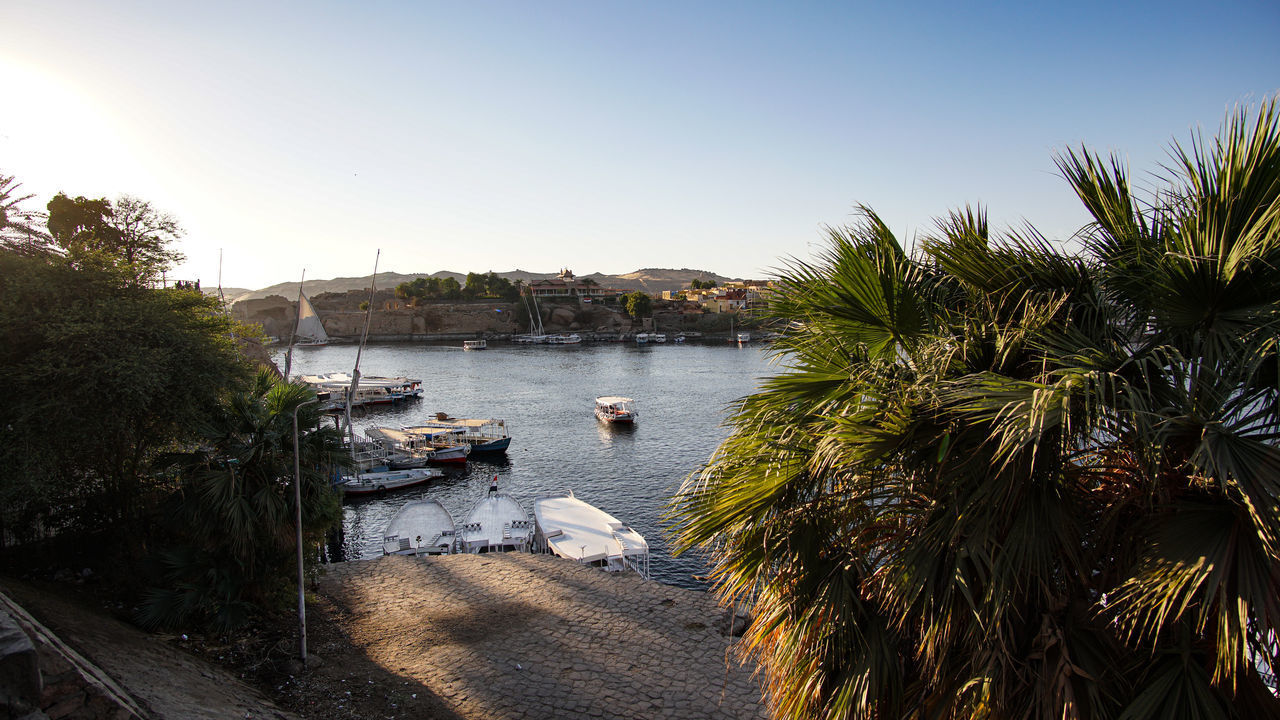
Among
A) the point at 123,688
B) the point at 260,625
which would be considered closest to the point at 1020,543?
the point at 123,688

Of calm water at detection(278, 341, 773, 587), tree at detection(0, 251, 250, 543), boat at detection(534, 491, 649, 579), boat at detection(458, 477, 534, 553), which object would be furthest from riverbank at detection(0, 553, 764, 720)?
boat at detection(458, 477, 534, 553)

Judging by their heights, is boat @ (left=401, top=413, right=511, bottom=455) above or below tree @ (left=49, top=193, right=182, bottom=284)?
below

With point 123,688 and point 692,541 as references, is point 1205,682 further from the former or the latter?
point 123,688

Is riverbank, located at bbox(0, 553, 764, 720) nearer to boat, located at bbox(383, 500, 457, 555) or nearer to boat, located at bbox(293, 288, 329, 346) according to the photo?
boat, located at bbox(383, 500, 457, 555)

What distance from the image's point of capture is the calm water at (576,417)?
98.6 feet

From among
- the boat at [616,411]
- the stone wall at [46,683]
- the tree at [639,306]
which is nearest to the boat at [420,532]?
the stone wall at [46,683]

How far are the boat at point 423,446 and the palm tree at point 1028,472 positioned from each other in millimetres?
35395

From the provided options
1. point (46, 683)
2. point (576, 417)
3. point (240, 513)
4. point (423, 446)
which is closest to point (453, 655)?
point (240, 513)

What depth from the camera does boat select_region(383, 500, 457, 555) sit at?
23.6 metres

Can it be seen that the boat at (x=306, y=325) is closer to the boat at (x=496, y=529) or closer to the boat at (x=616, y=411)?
the boat at (x=496, y=529)

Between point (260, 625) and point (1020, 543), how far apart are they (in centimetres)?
1501

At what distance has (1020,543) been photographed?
11.8 feet

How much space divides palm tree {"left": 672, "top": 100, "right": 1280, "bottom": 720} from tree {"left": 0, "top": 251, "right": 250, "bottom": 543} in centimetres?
1389

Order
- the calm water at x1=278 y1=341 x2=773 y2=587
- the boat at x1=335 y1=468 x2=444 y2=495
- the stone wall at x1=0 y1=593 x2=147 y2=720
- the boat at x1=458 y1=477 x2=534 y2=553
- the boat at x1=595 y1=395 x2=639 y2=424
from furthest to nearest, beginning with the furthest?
the boat at x1=595 y1=395 x2=639 y2=424
the boat at x1=335 y1=468 x2=444 y2=495
the calm water at x1=278 y1=341 x2=773 y2=587
the boat at x1=458 y1=477 x2=534 y2=553
the stone wall at x1=0 y1=593 x2=147 y2=720
